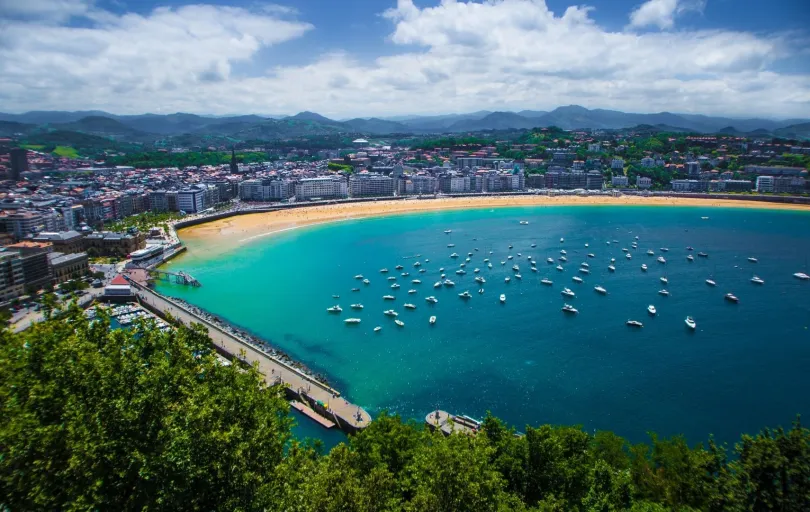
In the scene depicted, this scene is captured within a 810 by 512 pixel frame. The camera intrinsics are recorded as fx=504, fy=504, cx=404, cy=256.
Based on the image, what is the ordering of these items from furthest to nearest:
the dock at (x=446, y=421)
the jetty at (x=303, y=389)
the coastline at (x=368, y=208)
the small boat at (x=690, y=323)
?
the coastline at (x=368, y=208) → the small boat at (x=690, y=323) → the jetty at (x=303, y=389) → the dock at (x=446, y=421)

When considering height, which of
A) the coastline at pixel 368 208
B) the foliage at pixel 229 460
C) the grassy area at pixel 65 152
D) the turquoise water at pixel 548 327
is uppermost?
the grassy area at pixel 65 152

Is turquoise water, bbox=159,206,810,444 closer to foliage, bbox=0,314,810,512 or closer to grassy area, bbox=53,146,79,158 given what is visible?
foliage, bbox=0,314,810,512

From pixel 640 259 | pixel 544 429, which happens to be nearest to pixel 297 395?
pixel 544 429

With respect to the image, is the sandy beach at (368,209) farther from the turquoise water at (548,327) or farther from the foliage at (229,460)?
the foliage at (229,460)

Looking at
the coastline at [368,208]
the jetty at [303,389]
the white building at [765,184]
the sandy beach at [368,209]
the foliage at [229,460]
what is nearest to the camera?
the foliage at [229,460]

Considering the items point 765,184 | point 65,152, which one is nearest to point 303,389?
point 765,184

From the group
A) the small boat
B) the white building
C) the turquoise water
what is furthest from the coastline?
the small boat

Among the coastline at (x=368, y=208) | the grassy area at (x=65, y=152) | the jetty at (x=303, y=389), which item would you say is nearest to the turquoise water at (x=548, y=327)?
the jetty at (x=303, y=389)

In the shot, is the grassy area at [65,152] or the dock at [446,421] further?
the grassy area at [65,152]
